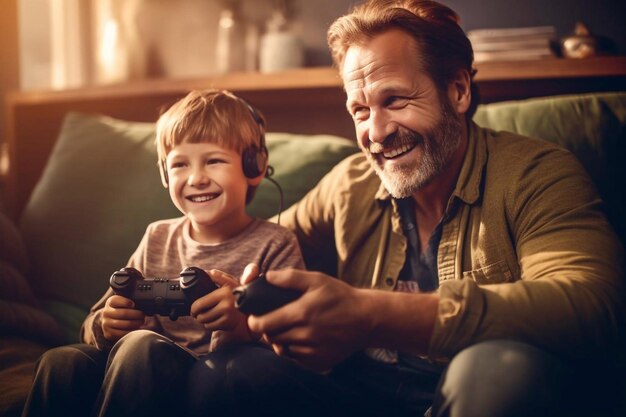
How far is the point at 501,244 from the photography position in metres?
0.87

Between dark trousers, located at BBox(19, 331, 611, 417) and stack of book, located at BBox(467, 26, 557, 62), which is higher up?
stack of book, located at BBox(467, 26, 557, 62)

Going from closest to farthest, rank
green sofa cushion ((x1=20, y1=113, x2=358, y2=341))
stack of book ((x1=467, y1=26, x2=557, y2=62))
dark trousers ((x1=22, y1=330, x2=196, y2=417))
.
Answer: dark trousers ((x1=22, y1=330, x2=196, y2=417)) → green sofa cushion ((x1=20, y1=113, x2=358, y2=341)) → stack of book ((x1=467, y1=26, x2=557, y2=62))

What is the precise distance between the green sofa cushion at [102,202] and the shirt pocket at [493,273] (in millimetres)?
410

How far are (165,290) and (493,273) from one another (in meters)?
0.43

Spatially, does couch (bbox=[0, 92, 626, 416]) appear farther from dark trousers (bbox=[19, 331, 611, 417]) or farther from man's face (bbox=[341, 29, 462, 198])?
man's face (bbox=[341, 29, 462, 198])

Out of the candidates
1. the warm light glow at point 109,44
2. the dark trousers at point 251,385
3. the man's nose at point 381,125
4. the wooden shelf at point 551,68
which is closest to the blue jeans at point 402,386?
the dark trousers at point 251,385

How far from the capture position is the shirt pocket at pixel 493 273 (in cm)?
86

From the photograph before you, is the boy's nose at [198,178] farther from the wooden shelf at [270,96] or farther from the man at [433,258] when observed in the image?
the wooden shelf at [270,96]

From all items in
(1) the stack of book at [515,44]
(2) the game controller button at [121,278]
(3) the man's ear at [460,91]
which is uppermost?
(1) the stack of book at [515,44]

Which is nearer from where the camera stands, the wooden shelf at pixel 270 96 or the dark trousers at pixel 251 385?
the dark trousers at pixel 251 385

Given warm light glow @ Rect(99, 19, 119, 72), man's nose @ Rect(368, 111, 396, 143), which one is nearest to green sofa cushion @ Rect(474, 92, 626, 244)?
man's nose @ Rect(368, 111, 396, 143)

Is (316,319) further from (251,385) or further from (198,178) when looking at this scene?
(198,178)

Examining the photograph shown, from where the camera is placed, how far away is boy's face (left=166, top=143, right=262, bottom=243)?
86 cm

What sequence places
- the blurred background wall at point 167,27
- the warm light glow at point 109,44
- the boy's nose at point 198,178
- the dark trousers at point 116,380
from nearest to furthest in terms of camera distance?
1. the dark trousers at point 116,380
2. the boy's nose at point 198,178
3. the blurred background wall at point 167,27
4. the warm light glow at point 109,44
